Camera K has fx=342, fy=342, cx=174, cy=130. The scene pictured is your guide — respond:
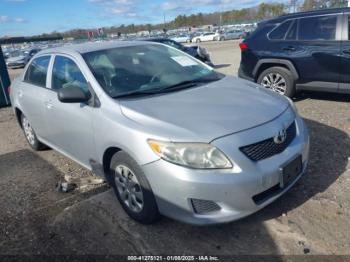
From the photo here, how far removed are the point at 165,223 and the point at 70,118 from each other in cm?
161

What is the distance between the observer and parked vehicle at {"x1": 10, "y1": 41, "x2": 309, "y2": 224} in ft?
8.76

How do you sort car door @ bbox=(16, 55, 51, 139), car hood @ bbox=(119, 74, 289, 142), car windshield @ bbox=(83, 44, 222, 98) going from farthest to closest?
car door @ bbox=(16, 55, 51, 139) → car windshield @ bbox=(83, 44, 222, 98) → car hood @ bbox=(119, 74, 289, 142)

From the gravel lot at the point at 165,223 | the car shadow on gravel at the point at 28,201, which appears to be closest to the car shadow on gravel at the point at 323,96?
the gravel lot at the point at 165,223

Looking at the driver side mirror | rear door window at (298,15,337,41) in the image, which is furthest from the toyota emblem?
rear door window at (298,15,337,41)

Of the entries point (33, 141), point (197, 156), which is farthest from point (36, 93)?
point (197, 156)

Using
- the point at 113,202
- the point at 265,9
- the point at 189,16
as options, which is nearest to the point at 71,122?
the point at 113,202

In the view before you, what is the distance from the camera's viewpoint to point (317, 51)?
627cm

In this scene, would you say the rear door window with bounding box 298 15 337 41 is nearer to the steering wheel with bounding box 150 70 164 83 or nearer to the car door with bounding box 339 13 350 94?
the car door with bounding box 339 13 350 94

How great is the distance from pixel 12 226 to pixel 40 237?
0.46m

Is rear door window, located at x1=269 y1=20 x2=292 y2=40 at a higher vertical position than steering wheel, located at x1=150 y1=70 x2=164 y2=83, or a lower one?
higher

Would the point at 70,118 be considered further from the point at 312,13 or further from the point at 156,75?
the point at 312,13

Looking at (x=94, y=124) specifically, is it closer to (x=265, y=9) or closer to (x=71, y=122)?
(x=71, y=122)

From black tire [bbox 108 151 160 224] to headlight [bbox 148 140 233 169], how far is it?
1.21 ft

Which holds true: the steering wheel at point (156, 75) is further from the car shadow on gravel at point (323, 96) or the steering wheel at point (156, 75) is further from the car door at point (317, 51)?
the car shadow on gravel at point (323, 96)
